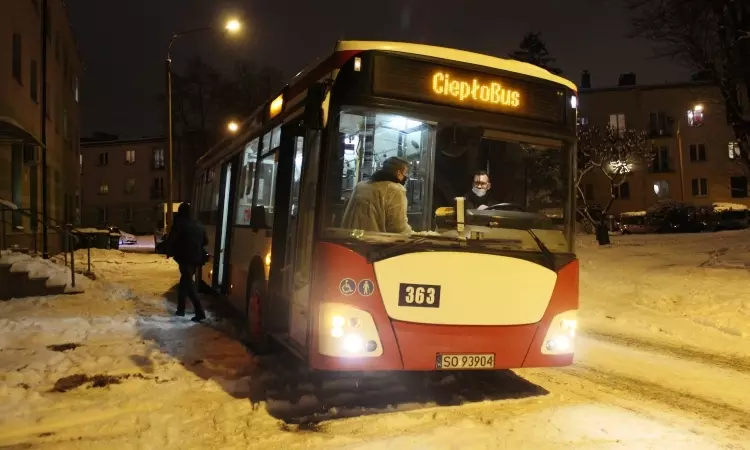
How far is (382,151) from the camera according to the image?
6.13 metres

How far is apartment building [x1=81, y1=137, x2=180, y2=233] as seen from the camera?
68875 millimetres

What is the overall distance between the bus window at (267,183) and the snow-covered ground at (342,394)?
1832mm

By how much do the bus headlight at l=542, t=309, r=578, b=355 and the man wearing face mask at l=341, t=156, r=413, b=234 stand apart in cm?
169

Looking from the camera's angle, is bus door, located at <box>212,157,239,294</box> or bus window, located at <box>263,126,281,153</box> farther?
bus door, located at <box>212,157,239,294</box>

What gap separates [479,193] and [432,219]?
1.68 ft

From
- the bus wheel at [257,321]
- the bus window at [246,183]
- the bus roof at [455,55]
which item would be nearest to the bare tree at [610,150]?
the bus window at [246,183]

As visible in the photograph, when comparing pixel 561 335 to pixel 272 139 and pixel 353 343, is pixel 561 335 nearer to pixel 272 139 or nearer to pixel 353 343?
pixel 353 343

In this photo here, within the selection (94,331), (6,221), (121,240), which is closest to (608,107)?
(121,240)

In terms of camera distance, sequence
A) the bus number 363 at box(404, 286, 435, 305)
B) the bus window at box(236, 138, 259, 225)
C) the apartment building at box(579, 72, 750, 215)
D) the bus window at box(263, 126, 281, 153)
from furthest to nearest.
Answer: the apartment building at box(579, 72, 750, 215) < the bus window at box(236, 138, 259, 225) < the bus window at box(263, 126, 281, 153) < the bus number 363 at box(404, 286, 435, 305)

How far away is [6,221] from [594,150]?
28.1 metres

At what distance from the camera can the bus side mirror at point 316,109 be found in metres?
5.68

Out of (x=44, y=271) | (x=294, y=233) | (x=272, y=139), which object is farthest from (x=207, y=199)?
(x=294, y=233)

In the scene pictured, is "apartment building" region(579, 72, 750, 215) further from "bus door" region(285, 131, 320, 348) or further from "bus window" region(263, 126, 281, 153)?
"bus door" region(285, 131, 320, 348)

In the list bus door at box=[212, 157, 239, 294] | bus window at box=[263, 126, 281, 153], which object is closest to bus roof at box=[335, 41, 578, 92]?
bus window at box=[263, 126, 281, 153]
